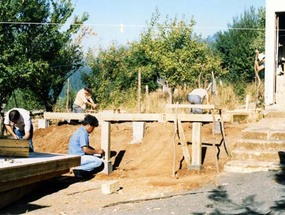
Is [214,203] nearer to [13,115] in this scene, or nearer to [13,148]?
[13,148]

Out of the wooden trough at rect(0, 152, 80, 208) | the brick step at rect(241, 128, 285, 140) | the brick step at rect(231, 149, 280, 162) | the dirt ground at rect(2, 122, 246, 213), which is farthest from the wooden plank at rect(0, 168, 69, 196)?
the brick step at rect(241, 128, 285, 140)

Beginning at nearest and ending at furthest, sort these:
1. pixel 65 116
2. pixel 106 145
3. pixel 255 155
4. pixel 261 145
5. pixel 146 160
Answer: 1. pixel 255 155
2. pixel 261 145
3. pixel 106 145
4. pixel 146 160
5. pixel 65 116

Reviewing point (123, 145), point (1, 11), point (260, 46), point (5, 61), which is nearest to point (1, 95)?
point (5, 61)

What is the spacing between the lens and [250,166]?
848 centimetres

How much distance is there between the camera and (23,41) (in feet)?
59.8

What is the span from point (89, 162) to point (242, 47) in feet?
83.2

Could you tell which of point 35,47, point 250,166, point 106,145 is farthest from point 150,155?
point 35,47

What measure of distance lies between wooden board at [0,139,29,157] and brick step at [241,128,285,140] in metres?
4.23

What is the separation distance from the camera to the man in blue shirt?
906 cm

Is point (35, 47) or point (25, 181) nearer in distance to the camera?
A: point (25, 181)

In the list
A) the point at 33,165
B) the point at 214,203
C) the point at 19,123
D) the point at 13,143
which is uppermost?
the point at 19,123

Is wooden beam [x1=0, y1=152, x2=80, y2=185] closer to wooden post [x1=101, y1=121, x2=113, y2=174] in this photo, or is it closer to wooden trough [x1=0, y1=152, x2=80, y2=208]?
wooden trough [x1=0, y1=152, x2=80, y2=208]

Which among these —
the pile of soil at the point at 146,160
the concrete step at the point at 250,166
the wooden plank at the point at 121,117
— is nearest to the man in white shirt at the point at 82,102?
the pile of soil at the point at 146,160

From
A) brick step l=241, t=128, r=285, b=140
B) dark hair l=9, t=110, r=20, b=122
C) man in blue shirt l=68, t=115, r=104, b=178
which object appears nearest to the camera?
dark hair l=9, t=110, r=20, b=122
